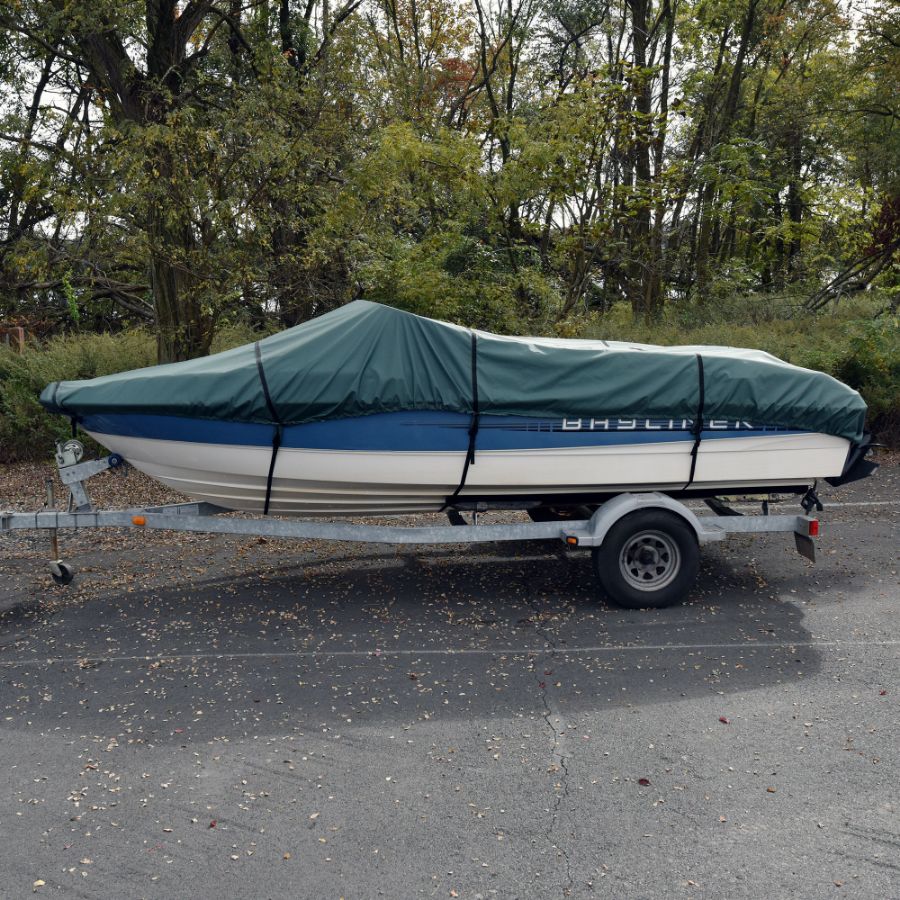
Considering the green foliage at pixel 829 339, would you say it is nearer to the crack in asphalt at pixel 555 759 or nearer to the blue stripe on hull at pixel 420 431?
the blue stripe on hull at pixel 420 431

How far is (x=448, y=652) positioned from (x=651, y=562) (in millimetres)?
1797

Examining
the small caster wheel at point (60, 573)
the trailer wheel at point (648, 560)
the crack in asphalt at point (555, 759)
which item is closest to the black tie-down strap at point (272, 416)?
the small caster wheel at point (60, 573)

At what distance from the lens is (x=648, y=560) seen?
6770 millimetres

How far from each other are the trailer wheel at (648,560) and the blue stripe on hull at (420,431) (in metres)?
0.62

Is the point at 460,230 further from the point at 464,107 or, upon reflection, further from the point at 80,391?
the point at 464,107

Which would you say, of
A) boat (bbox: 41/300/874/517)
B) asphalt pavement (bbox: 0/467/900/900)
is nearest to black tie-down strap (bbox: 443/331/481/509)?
boat (bbox: 41/300/874/517)

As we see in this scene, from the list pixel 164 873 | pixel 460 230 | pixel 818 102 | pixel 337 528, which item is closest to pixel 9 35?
pixel 460 230

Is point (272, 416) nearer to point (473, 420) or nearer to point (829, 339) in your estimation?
point (473, 420)

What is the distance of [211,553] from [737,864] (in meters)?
5.73

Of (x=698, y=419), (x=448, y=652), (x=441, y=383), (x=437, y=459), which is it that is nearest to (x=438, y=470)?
(x=437, y=459)

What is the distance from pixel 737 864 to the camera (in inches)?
147

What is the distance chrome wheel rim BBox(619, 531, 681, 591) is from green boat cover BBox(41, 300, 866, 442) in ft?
3.08

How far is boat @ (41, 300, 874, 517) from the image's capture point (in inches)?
248

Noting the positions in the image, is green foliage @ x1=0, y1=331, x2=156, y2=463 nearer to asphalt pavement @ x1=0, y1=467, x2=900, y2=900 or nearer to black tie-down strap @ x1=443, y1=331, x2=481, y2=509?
asphalt pavement @ x1=0, y1=467, x2=900, y2=900
